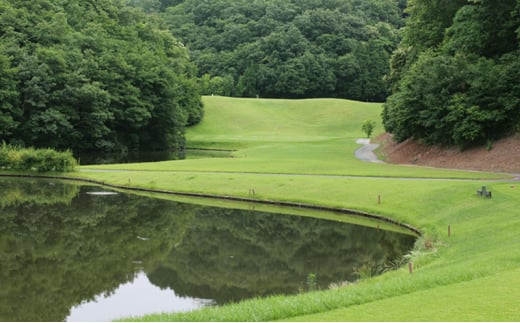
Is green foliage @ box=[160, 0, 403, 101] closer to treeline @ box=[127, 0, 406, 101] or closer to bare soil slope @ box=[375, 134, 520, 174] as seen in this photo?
treeline @ box=[127, 0, 406, 101]

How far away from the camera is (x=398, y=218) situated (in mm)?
30625

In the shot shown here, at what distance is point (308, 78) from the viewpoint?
150m

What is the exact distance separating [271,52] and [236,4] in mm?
41425

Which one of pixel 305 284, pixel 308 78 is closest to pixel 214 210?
pixel 305 284

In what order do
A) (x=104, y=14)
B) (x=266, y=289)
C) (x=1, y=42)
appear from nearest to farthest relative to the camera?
1. (x=266, y=289)
2. (x=1, y=42)
3. (x=104, y=14)

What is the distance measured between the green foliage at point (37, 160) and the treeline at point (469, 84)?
31702 mm

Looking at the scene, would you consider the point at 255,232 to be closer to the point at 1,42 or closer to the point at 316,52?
the point at 1,42

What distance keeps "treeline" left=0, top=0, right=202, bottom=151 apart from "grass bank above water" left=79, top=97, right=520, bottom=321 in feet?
75.1

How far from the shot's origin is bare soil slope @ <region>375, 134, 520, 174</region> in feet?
147

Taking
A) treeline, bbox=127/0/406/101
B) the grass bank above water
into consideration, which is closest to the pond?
the grass bank above water

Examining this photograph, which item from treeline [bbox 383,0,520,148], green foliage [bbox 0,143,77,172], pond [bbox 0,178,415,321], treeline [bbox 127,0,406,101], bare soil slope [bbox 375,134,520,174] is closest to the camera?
pond [bbox 0,178,415,321]

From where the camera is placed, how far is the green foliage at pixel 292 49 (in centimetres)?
14888

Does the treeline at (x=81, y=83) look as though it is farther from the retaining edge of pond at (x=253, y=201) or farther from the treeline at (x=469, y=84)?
the treeline at (x=469, y=84)

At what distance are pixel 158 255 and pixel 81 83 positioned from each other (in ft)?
200
